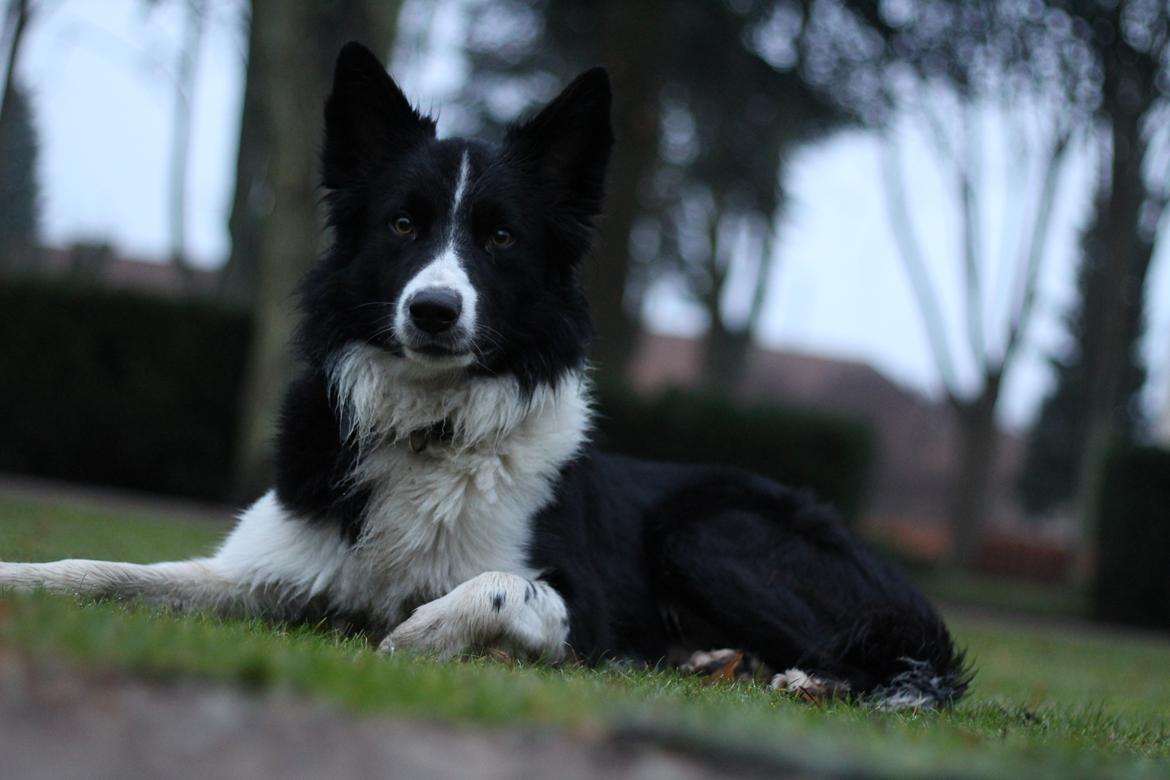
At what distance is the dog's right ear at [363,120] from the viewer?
5281 millimetres

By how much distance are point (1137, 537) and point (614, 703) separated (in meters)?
14.7

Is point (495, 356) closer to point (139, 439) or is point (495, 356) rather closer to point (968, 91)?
point (139, 439)

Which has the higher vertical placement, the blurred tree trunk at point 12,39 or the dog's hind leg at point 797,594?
the blurred tree trunk at point 12,39

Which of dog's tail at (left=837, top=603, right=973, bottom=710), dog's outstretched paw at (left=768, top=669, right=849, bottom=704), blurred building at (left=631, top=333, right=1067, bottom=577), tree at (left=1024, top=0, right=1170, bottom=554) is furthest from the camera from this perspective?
blurred building at (left=631, top=333, right=1067, bottom=577)

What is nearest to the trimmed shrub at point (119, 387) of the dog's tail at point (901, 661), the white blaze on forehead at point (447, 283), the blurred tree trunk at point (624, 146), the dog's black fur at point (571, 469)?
the blurred tree trunk at point (624, 146)

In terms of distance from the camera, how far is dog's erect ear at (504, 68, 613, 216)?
5336 millimetres

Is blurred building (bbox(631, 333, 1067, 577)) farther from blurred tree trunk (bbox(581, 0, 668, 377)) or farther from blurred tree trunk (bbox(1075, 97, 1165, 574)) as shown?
blurred tree trunk (bbox(581, 0, 668, 377))

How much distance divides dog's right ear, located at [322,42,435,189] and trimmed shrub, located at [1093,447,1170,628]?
523 inches

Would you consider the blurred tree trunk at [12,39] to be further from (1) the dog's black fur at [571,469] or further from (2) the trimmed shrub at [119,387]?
(1) the dog's black fur at [571,469]

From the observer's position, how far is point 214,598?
4875 millimetres

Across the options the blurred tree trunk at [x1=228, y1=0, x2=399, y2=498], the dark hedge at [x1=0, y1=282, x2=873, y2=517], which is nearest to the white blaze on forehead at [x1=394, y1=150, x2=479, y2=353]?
the blurred tree trunk at [x1=228, y1=0, x2=399, y2=498]

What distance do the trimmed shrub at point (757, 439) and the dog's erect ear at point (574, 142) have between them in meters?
9.80

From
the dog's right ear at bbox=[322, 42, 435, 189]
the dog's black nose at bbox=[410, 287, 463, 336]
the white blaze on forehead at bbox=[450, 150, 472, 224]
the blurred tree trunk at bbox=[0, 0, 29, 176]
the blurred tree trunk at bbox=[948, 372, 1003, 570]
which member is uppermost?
the blurred tree trunk at bbox=[0, 0, 29, 176]

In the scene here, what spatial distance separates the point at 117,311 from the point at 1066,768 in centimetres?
1422
